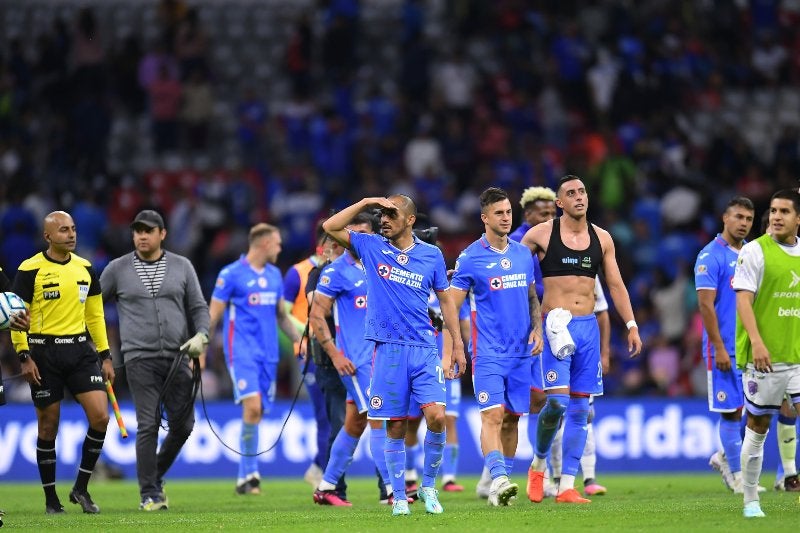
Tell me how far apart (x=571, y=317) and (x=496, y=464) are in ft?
6.13

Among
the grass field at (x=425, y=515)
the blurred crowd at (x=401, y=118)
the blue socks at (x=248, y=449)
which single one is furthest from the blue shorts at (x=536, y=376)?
the blurred crowd at (x=401, y=118)

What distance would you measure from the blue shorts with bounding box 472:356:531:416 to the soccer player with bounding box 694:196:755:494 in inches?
95.8

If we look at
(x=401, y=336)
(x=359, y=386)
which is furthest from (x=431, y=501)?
(x=359, y=386)

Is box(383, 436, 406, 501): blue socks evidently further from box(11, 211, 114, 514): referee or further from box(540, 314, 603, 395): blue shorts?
box(11, 211, 114, 514): referee

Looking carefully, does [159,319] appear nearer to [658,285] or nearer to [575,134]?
[658,285]

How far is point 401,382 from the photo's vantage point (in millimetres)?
12789

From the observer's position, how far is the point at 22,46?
30.0 metres

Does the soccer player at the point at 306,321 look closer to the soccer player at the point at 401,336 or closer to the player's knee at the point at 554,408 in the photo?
the player's knee at the point at 554,408

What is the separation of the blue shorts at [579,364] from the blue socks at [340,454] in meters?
2.23

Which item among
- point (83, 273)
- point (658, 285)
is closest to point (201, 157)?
point (658, 285)

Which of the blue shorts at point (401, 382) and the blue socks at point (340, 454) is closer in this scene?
the blue shorts at point (401, 382)

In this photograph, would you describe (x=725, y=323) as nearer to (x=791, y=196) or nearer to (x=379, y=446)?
(x=791, y=196)

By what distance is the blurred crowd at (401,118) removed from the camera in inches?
1029

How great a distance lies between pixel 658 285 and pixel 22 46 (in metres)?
15.0
